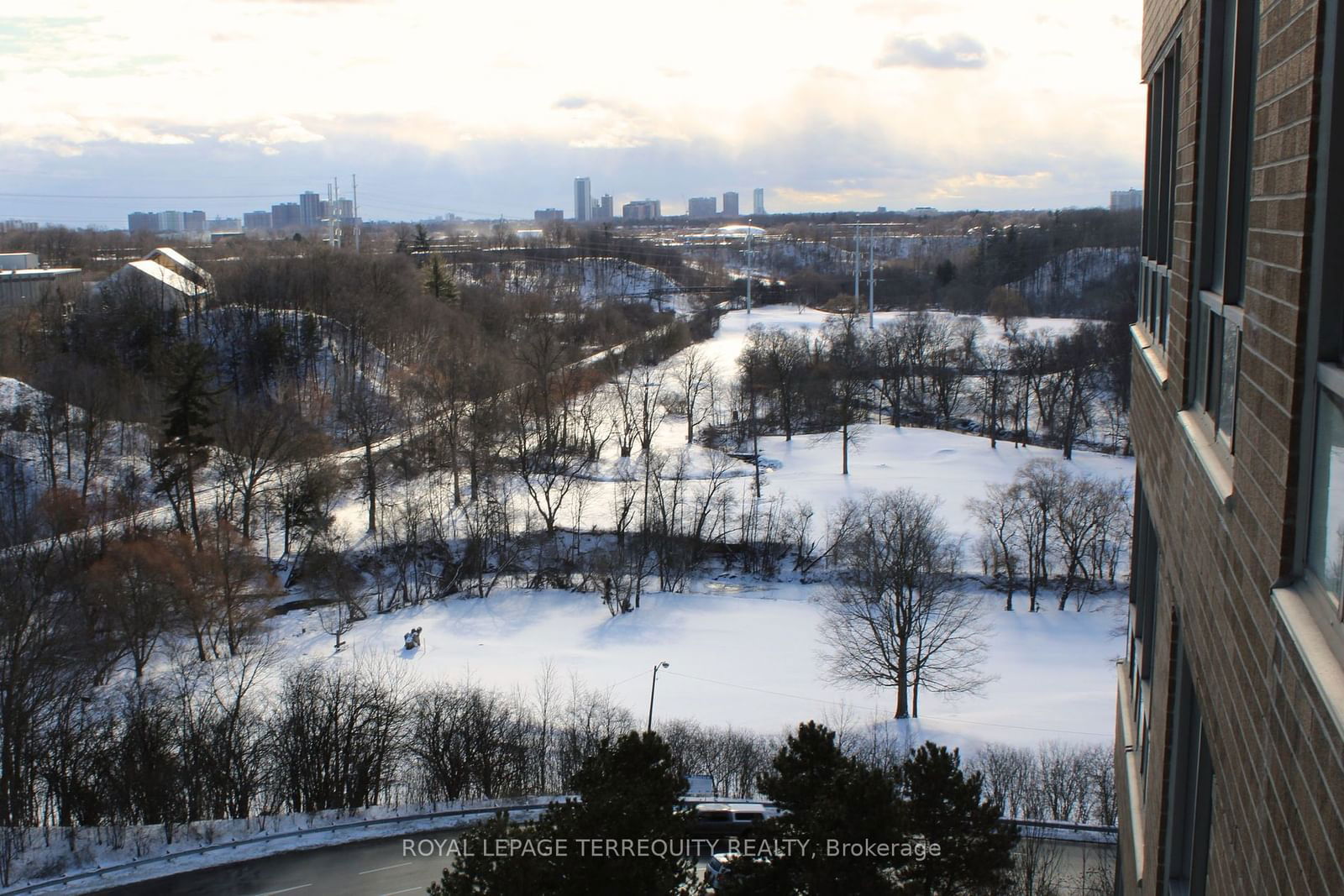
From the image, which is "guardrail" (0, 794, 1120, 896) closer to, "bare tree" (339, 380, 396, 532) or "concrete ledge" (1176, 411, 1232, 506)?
"concrete ledge" (1176, 411, 1232, 506)

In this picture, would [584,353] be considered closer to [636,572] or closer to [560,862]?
[636,572]

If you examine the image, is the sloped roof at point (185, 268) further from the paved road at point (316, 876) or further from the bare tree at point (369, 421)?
the paved road at point (316, 876)

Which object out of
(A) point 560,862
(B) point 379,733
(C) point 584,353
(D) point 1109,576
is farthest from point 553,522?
(A) point 560,862

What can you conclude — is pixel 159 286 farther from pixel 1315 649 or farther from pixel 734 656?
pixel 1315 649

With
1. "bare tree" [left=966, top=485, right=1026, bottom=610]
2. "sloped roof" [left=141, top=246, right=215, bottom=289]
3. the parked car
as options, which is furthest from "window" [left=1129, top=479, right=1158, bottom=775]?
"sloped roof" [left=141, top=246, right=215, bottom=289]

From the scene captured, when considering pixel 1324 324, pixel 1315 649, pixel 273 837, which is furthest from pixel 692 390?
pixel 1315 649

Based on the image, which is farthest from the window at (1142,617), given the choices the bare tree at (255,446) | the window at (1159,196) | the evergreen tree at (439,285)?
the evergreen tree at (439,285)
